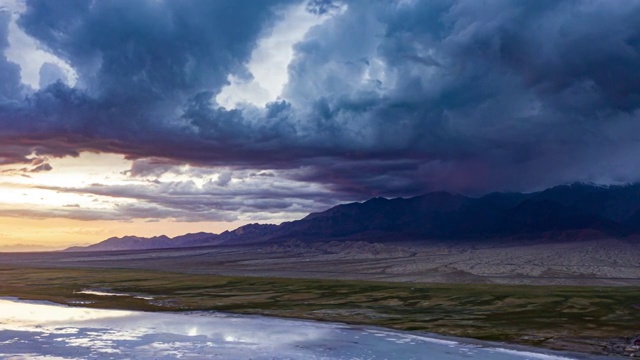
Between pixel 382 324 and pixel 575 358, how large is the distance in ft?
74.6

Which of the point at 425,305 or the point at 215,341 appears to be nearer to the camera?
the point at 215,341

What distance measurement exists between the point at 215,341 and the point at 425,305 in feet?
135

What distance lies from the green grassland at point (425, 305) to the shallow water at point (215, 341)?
6.04 meters

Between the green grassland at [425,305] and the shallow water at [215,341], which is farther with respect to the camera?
the green grassland at [425,305]

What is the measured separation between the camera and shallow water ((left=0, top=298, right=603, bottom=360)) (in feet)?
148

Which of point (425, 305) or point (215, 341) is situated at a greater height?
point (215, 341)

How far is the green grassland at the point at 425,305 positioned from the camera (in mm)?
59469

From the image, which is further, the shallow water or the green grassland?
the green grassland

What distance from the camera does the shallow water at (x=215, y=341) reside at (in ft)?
148

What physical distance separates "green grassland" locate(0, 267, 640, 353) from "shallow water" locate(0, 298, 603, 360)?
6041 mm

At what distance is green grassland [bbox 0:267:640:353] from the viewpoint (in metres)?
59.5

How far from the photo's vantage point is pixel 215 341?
51.1 metres

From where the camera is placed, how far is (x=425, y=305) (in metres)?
84.4

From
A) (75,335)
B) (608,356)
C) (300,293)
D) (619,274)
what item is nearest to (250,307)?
(300,293)
